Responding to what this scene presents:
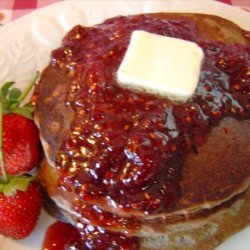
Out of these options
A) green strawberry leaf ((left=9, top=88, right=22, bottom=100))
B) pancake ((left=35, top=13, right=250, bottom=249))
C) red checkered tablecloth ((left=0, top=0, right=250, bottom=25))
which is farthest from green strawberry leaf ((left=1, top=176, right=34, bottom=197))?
red checkered tablecloth ((left=0, top=0, right=250, bottom=25))

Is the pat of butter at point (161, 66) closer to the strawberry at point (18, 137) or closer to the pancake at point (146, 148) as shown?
the pancake at point (146, 148)

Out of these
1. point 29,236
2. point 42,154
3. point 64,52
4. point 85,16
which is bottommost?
point 29,236

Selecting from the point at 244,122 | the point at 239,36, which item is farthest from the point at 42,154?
the point at 239,36

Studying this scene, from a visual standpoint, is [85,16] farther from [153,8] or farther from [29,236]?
[29,236]

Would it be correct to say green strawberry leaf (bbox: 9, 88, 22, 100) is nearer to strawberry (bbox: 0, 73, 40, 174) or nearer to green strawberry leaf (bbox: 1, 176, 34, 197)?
strawberry (bbox: 0, 73, 40, 174)

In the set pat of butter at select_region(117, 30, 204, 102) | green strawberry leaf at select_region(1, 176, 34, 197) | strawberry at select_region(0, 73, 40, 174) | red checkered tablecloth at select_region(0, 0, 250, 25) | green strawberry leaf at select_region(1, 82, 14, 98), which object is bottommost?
red checkered tablecloth at select_region(0, 0, 250, 25)

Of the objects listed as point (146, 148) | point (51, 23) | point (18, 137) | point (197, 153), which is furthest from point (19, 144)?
point (51, 23)

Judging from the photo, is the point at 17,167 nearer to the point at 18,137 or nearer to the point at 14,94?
the point at 18,137
